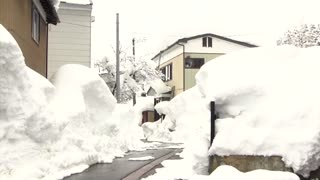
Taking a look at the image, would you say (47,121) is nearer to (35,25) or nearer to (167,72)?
(35,25)

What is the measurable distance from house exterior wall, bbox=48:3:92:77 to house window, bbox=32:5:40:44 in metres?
8.83

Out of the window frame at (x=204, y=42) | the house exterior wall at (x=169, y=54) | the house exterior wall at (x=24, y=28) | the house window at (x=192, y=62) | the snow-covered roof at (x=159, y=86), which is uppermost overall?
the window frame at (x=204, y=42)

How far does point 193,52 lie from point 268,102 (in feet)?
103

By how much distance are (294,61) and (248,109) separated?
178cm

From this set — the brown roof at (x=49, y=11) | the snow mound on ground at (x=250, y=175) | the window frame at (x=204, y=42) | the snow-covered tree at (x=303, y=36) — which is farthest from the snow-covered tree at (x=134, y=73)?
the snow mound on ground at (x=250, y=175)

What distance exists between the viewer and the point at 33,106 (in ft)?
36.9

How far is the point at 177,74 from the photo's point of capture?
42.4 metres

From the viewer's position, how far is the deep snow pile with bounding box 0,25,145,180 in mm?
10281

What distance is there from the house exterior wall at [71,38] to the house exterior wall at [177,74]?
14783 mm

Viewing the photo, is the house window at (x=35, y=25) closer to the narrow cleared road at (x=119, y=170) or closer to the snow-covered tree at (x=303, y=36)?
the narrow cleared road at (x=119, y=170)

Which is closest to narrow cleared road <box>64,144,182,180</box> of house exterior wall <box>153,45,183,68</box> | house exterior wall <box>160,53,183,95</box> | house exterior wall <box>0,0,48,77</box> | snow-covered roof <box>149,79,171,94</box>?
house exterior wall <box>0,0,48,77</box>

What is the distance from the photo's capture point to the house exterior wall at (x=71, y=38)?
26.4 metres

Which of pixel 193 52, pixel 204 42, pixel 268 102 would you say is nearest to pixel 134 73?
pixel 193 52

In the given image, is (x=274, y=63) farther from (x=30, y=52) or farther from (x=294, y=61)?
(x=30, y=52)
